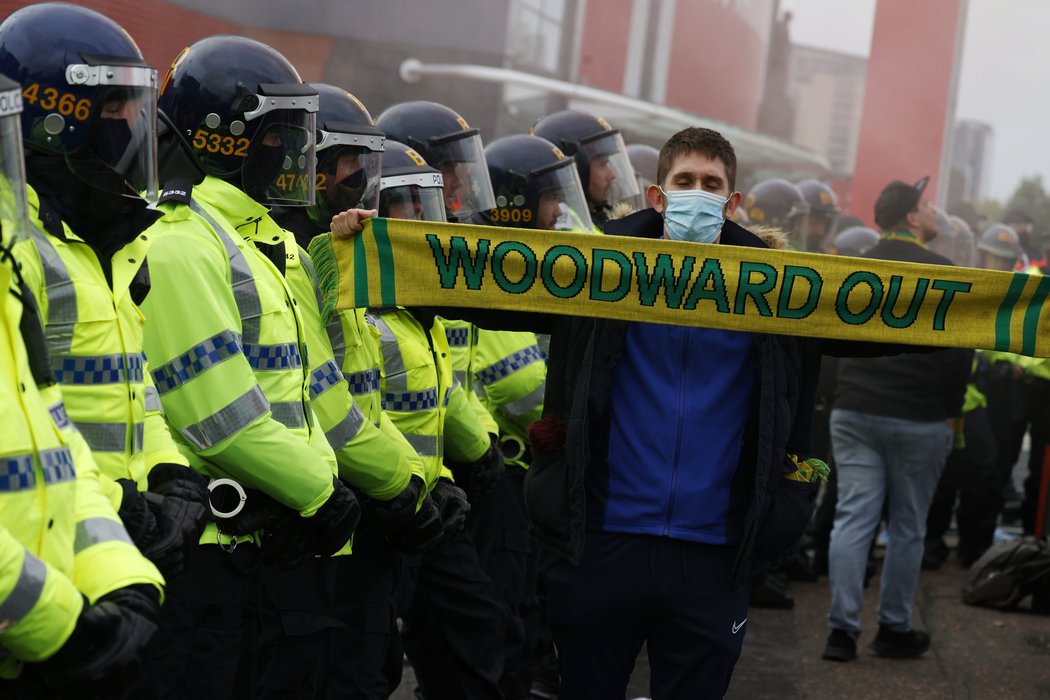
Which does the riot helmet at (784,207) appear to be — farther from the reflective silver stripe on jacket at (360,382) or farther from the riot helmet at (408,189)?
the reflective silver stripe on jacket at (360,382)

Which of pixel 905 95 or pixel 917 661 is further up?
pixel 905 95

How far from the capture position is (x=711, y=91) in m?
24.2

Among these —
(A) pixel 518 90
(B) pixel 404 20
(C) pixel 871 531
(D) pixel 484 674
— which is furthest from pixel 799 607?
(B) pixel 404 20

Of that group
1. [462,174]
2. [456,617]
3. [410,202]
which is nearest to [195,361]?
[410,202]

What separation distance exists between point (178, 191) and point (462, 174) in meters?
2.36

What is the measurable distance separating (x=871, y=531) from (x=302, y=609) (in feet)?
12.1

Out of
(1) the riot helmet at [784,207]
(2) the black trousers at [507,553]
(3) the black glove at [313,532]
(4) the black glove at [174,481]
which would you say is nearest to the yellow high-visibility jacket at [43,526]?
(4) the black glove at [174,481]

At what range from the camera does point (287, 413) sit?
3689 mm

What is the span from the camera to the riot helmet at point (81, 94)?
3121 millimetres

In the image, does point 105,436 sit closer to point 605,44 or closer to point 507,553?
point 507,553

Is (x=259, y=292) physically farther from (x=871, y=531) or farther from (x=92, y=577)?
(x=871, y=531)

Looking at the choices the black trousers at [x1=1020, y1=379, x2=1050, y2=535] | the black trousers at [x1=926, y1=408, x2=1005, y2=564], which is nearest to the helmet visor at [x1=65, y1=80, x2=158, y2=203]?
the black trousers at [x1=926, y1=408, x2=1005, y2=564]

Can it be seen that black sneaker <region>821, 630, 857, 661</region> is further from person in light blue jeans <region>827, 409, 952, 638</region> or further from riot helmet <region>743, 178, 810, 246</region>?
riot helmet <region>743, 178, 810, 246</region>

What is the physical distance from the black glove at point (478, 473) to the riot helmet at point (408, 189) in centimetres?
91
